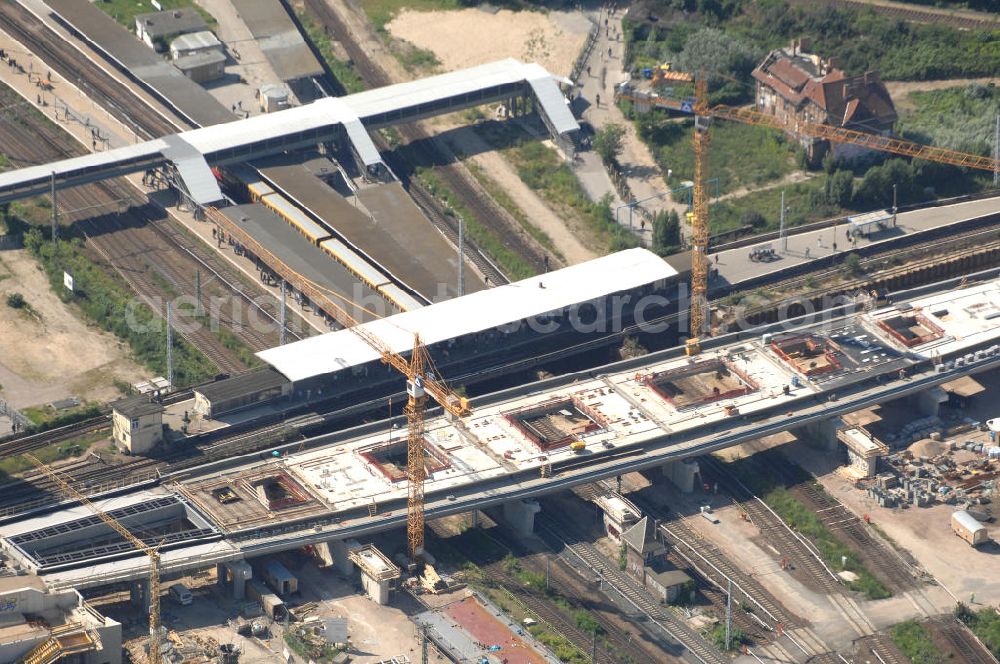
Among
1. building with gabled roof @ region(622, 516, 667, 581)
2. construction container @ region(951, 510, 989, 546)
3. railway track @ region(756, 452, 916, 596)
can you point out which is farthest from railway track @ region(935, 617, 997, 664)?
building with gabled roof @ region(622, 516, 667, 581)

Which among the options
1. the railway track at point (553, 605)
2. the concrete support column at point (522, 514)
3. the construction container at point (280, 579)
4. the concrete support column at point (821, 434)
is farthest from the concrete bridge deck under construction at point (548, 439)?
the railway track at point (553, 605)

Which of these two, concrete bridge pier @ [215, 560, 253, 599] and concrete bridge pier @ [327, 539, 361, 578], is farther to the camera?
concrete bridge pier @ [327, 539, 361, 578]

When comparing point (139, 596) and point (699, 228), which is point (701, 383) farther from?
point (139, 596)

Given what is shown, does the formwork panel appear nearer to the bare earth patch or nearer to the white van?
the white van

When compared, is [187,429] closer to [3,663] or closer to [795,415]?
[3,663]

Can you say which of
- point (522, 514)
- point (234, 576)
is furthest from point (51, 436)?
point (522, 514)

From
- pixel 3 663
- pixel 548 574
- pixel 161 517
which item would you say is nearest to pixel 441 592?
pixel 548 574

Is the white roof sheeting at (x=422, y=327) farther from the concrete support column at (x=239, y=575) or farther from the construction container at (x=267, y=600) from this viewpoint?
the construction container at (x=267, y=600)
